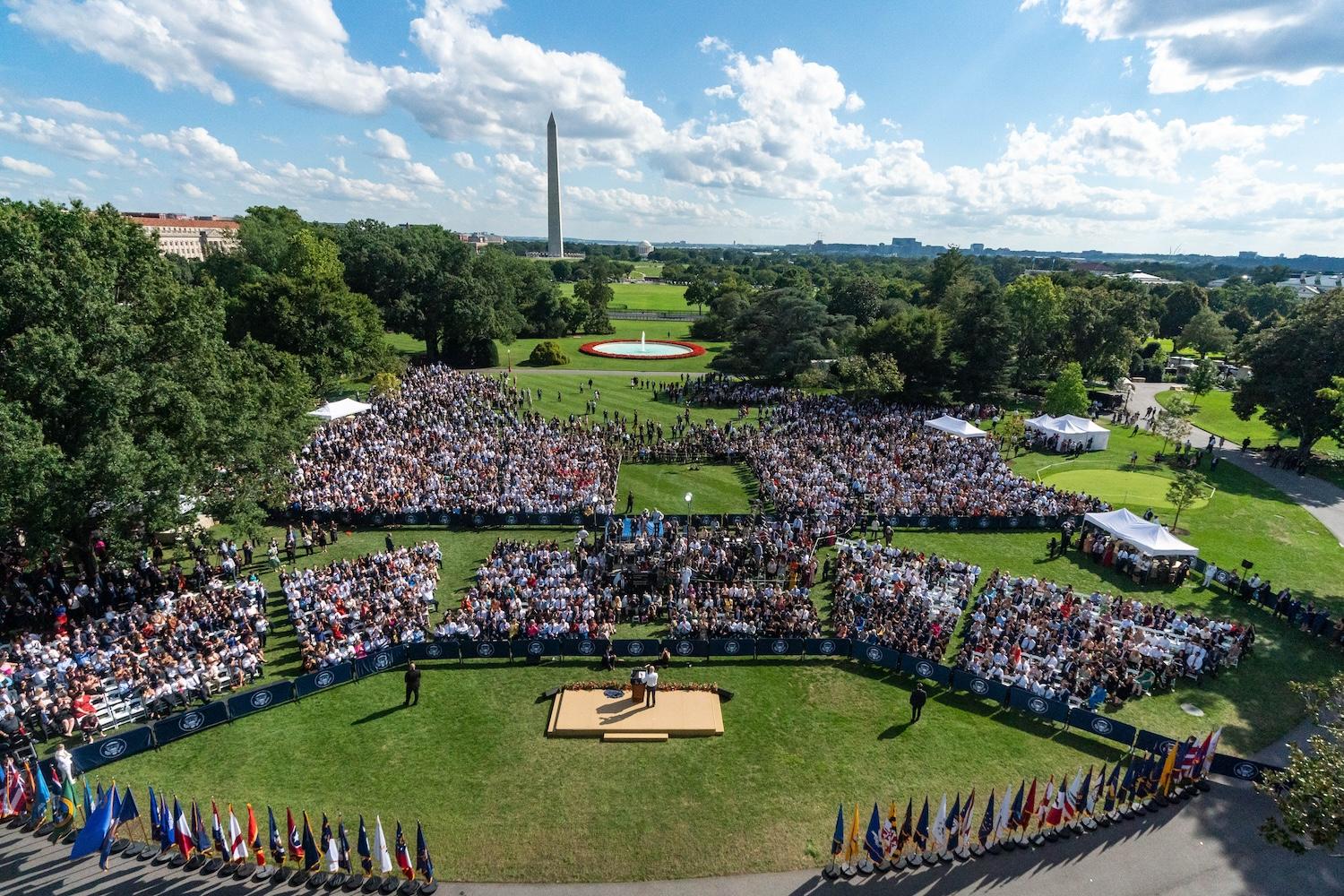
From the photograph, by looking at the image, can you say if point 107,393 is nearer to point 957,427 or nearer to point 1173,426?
point 957,427

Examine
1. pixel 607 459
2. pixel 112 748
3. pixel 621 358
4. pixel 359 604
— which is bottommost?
pixel 112 748

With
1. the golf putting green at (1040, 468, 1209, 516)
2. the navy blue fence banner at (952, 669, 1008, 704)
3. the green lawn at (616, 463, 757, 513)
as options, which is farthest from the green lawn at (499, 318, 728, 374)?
the navy blue fence banner at (952, 669, 1008, 704)

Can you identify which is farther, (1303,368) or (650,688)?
(1303,368)

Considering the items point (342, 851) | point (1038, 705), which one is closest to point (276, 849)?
point (342, 851)

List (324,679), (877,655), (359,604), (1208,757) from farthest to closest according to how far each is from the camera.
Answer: (359,604) → (877,655) → (324,679) → (1208,757)

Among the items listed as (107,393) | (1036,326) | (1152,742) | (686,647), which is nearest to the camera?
(1152,742)

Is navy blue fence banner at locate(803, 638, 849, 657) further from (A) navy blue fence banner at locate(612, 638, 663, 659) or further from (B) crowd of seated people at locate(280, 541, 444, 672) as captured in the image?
(B) crowd of seated people at locate(280, 541, 444, 672)

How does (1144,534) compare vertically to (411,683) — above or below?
above
